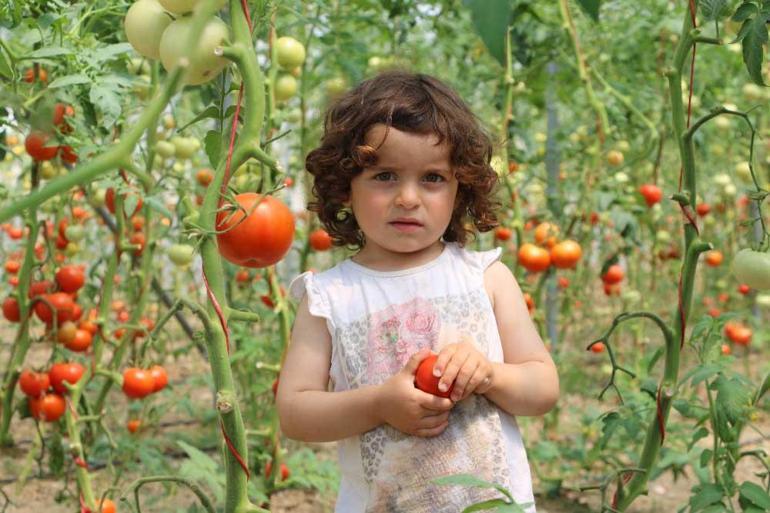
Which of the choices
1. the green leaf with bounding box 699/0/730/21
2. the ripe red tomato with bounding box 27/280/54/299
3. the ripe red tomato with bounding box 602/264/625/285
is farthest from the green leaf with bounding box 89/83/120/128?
the ripe red tomato with bounding box 602/264/625/285

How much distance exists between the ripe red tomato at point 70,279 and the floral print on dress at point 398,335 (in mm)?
1467

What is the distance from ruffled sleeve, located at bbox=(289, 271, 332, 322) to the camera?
1.31m

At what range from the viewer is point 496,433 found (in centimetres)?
127

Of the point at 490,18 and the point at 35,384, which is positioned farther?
the point at 35,384

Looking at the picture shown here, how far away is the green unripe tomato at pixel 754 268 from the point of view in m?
1.48

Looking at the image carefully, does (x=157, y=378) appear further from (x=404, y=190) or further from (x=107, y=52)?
(x=404, y=190)

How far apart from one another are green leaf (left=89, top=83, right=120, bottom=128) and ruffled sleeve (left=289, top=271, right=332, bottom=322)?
47cm

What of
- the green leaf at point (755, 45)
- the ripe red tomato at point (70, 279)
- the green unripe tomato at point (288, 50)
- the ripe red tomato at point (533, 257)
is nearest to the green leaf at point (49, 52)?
the green unripe tomato at point (288, 50)

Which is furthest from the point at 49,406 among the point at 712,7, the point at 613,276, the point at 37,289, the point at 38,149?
the point at 613,276

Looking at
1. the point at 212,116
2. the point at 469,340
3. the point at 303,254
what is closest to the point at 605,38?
the point at 303,254

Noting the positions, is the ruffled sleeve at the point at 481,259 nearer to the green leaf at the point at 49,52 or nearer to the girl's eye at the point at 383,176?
the girl's eye at the point at 383,176

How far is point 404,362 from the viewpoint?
1.28 metres

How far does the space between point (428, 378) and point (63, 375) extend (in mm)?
1499

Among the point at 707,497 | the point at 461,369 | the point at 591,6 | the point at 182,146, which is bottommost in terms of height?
the point at 707,497
